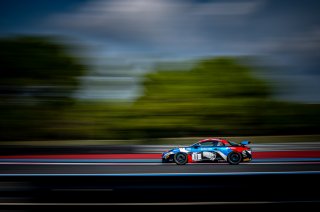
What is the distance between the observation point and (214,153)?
1162 cm

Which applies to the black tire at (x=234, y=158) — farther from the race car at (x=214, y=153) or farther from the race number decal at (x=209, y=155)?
the race number decal at (x=209, y=155)

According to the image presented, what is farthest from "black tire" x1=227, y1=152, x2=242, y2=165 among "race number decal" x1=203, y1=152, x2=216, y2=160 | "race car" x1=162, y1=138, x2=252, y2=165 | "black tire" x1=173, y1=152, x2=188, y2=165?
"black tire" x1=173, y1=152, x2=188, y2=165

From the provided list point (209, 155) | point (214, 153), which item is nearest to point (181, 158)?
point (209, 155)

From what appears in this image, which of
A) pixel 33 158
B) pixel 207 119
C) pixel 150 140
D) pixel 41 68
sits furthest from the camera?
pixel 41 68

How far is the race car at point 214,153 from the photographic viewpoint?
1151cm

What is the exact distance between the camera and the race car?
1151 centimetres
